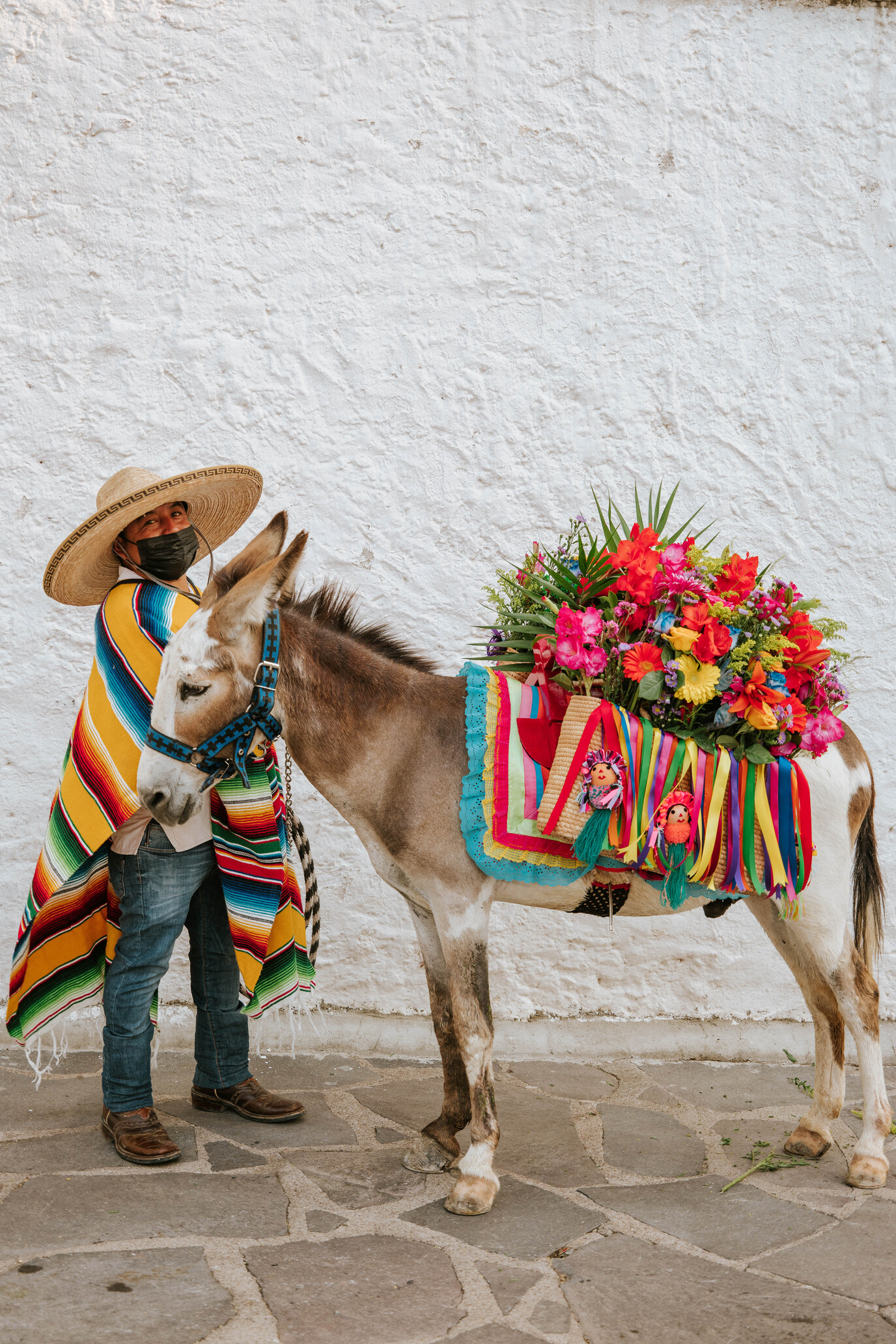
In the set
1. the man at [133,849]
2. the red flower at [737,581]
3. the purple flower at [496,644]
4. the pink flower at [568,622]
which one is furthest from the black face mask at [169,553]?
the red flower at [737,581]

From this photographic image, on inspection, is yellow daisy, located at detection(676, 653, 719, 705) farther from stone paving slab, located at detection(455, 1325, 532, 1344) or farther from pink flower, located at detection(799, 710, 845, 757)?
stone paving slab, located at detection(455, 1325, 532, 1344)

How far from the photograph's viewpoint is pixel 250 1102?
3.60 metres

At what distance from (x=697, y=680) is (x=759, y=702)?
19 centimetres

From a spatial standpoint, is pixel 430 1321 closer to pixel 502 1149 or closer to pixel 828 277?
pixel 502 1149

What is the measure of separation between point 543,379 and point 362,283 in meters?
0.91

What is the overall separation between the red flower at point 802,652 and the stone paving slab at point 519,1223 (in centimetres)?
167

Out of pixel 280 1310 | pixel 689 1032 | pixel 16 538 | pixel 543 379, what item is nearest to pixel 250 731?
pixel 280 1310

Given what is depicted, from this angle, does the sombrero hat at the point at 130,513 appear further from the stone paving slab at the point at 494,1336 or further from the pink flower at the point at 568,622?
the stone paving slab at the point at 494,1336

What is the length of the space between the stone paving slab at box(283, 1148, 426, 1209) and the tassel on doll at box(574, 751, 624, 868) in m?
1.19

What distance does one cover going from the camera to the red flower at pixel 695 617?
2.90 m

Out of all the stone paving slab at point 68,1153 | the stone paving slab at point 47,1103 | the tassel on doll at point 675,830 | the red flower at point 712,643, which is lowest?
the stone paving slab at point 47,1103

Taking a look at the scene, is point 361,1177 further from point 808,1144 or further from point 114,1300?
point 808,1144

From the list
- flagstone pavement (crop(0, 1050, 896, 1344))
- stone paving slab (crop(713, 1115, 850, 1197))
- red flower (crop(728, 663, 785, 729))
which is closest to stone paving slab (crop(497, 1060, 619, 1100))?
flagstone pavement (crop(0, 1050, 896, 1344))

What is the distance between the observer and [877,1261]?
2.69m
